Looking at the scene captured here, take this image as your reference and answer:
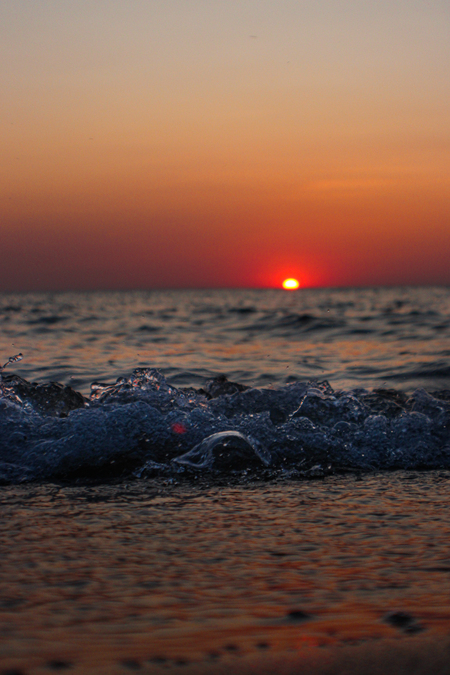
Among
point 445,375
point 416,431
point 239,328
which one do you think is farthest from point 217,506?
point 239,328

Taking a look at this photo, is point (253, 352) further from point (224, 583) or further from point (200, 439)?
point (224, 583)

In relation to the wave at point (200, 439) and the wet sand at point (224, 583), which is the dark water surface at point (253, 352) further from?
the wet sand at point (224, 583)

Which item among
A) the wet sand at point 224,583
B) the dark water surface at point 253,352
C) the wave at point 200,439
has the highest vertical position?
the dark water surface at point 253,352

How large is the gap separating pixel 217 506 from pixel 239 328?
517 inches

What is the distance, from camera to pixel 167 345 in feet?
39.6

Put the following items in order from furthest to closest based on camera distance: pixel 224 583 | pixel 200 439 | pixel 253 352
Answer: pixel 253 352, pixel 200 439, pixel 224 583

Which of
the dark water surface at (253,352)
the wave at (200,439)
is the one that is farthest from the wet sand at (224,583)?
the dark water surface at (253,352)

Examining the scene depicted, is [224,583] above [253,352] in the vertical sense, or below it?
below

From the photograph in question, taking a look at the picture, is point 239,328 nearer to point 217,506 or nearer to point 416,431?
point 416,431

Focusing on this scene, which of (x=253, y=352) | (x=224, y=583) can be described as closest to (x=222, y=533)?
(x=224, y=583)

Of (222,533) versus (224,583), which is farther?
(222,533)

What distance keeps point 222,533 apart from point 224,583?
485 millimetres

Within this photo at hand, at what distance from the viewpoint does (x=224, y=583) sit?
6.64 feet

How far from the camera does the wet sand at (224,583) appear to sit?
160 cm
